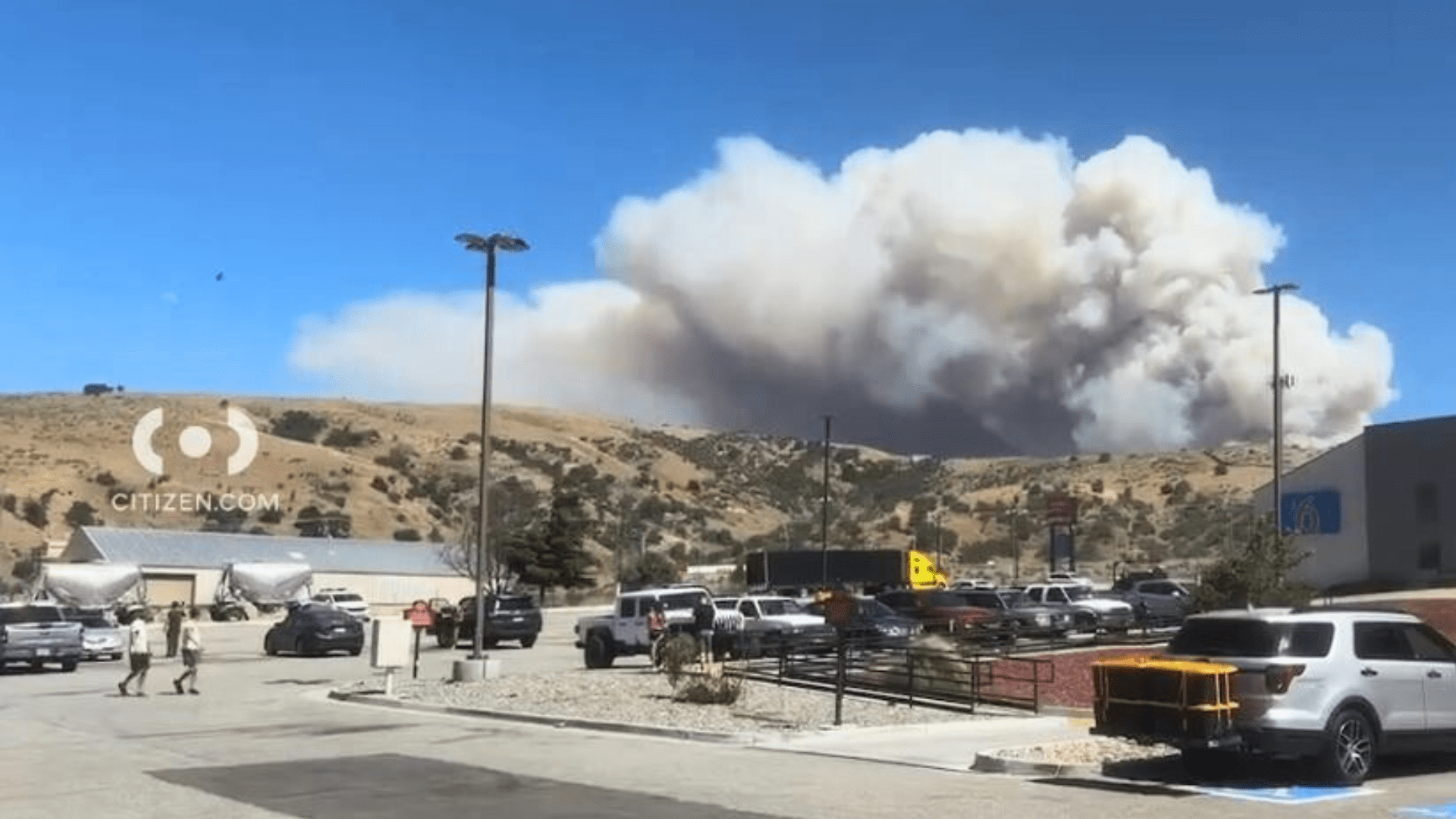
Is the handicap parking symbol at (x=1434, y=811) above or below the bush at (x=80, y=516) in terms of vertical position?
below

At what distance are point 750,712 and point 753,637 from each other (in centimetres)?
1100

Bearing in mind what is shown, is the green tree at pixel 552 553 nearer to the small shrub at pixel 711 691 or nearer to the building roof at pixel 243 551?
the building roof at pixel 243 551

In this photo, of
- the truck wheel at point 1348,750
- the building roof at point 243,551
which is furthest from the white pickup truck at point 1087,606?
the building roof at point 243,551

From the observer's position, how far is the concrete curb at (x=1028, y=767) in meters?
15.1

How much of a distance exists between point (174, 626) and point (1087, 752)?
87.0 ft

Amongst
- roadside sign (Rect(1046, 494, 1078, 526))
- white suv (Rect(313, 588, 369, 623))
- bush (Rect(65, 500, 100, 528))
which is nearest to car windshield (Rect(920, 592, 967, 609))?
white suv (Rect(313, 588, 369, 623))

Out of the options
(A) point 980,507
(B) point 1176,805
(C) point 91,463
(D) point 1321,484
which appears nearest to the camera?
(B) point 1176,805

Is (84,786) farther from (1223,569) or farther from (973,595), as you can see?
(973,595)

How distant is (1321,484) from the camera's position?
64312 millimetres

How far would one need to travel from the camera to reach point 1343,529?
62.6 m

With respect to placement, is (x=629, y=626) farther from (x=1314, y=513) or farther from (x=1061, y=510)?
(x=1061, y=510)

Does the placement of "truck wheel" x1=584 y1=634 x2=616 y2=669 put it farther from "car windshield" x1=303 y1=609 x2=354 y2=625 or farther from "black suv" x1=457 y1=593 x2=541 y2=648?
"car windshield" x1=303 y1=609 x2=354 y2=625

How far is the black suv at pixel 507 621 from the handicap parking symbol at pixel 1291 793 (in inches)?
1302

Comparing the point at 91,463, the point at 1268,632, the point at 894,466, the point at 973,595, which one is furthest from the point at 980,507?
the point at 1268,632
